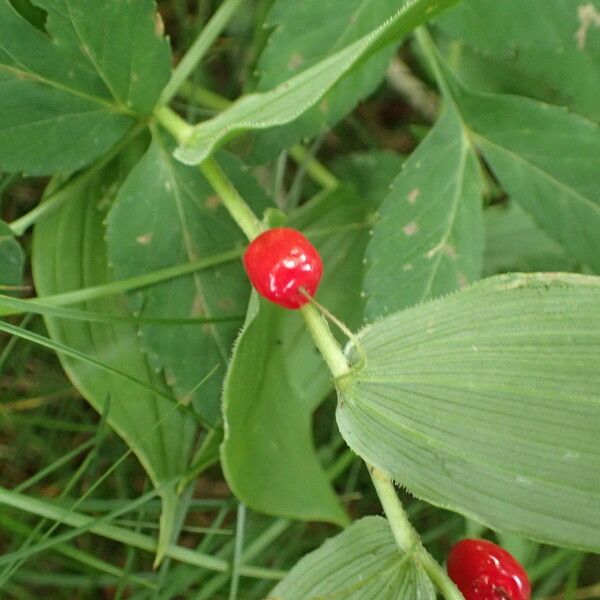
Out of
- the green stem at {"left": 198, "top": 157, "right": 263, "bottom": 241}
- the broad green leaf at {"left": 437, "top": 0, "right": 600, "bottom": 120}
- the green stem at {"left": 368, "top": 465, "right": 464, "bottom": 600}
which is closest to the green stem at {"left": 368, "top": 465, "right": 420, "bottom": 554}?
the green stem at {"left": 368, "top": 465, "right": 464, "bottom": 600}

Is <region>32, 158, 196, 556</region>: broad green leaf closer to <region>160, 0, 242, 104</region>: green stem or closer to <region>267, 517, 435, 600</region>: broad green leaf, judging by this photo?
<region>160, 0, 242, 104</region>: green stem

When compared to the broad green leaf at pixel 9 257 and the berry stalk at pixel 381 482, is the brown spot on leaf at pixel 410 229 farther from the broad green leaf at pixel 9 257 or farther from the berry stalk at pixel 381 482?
the broad green leaf at pixel 9 257

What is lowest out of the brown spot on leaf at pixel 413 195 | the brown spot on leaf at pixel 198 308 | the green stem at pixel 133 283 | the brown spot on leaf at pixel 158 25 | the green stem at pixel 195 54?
the brown spot on leaf at pixel 413 195

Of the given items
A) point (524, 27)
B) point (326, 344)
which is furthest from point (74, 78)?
point (524, 27)

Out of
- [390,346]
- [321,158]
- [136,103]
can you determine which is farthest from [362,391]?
[321,158]

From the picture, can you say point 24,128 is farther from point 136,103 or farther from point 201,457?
point 201,457

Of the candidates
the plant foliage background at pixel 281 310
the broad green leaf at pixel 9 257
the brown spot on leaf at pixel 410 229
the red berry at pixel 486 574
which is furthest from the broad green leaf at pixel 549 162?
the broad green leaf at pixel 9 257
